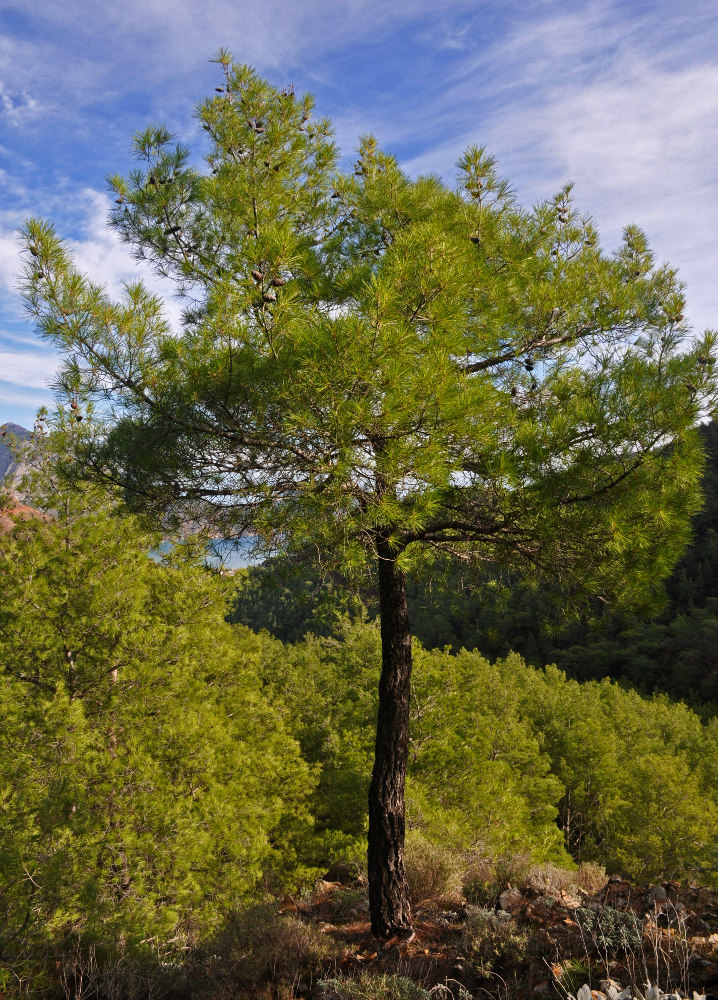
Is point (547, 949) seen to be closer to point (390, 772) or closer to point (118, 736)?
point (390, 772)

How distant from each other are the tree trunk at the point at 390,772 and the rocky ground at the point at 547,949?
10.4 inches

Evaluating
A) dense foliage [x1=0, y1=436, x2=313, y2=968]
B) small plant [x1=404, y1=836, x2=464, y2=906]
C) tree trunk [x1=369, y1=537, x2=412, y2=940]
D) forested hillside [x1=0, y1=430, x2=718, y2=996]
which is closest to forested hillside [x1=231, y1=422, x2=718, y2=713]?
forested hillside [x1=0, y1=430, x2=718, y2=996]

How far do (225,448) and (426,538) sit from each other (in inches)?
72.1

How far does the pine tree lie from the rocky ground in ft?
1.81

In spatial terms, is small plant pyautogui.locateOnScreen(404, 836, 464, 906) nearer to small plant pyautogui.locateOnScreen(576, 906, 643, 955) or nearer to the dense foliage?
small plant pyautogui.locateOnScreen(576, 906, 643, 955)

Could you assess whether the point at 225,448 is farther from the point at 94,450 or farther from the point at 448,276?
the point at 448,276

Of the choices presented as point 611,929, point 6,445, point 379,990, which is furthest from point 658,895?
point 6,445

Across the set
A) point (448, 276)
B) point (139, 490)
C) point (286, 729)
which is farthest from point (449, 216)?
point (286, 729)

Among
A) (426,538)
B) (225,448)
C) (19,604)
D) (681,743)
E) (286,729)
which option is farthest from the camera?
(681,743)

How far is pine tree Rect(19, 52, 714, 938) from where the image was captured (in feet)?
11.9

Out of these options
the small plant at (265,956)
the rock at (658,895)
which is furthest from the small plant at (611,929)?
the small plant at (265,956)

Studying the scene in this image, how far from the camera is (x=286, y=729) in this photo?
17.2 meters

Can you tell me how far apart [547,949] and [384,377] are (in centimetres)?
378

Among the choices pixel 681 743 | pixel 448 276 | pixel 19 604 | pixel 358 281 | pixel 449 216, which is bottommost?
pixel 681 743
